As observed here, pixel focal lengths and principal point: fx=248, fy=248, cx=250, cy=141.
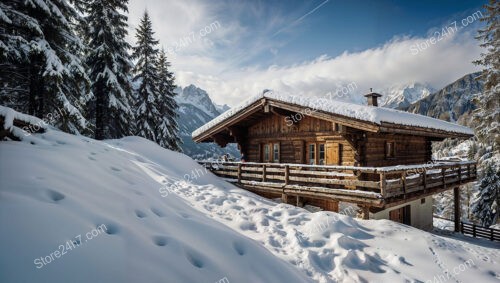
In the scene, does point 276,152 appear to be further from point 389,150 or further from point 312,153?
point 389,150

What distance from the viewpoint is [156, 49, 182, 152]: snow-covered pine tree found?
78.4 ft

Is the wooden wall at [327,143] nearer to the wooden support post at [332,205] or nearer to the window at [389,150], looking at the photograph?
the window at [389,150]

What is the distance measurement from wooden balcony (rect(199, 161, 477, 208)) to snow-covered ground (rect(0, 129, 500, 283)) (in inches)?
68.8

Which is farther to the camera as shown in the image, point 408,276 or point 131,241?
point 408,276

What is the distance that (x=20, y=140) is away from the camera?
5629mm

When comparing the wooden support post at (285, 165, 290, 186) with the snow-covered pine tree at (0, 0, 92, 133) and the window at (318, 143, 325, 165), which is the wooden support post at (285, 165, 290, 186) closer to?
the window at (318, 143, 325, 165)

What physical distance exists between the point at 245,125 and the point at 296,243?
10.3 metres

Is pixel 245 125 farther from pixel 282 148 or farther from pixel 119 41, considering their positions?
pixel 119 41

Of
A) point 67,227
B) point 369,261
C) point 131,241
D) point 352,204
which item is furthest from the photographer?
point 352,204

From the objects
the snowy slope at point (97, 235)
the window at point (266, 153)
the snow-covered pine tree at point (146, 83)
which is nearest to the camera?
the snowy slope at point (97, 235)

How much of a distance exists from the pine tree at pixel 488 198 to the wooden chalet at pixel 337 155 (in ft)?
21.2

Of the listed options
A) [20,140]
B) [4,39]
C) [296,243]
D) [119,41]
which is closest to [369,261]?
[296,243]

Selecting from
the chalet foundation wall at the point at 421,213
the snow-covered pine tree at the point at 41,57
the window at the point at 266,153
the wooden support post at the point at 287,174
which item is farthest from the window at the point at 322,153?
the snow-covered pine tree at the point at 41,57

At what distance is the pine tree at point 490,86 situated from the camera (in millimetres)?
17375
